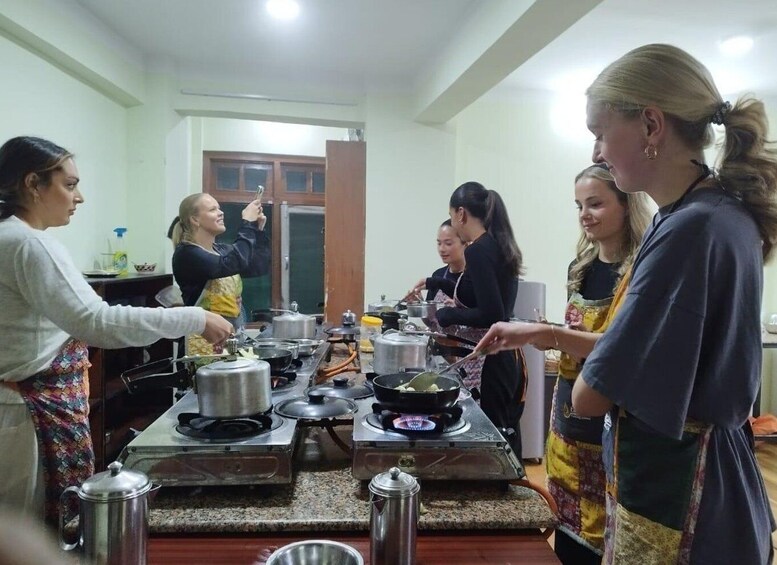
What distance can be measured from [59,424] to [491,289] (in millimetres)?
1457

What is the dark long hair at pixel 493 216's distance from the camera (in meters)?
2.04

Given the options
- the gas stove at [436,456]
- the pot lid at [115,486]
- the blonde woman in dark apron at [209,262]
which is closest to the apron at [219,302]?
the blonde woman in dark apron at [209,262]

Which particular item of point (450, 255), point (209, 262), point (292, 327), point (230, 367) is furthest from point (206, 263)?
point (230, 367)

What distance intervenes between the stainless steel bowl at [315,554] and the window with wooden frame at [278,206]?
4689 millimetres

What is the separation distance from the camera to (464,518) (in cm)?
83

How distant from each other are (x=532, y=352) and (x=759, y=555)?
233cm

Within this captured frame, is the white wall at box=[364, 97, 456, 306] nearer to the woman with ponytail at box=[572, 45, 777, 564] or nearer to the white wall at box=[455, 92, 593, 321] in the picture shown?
the white wall at box=[455, 92, 593, 321]

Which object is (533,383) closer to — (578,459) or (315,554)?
(578,459)

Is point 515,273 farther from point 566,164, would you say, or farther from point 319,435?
point 566,164

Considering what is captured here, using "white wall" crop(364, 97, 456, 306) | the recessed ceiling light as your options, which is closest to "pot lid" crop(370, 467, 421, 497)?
the recessed ceiling light

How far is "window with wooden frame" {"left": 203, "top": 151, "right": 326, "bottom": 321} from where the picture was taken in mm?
5203

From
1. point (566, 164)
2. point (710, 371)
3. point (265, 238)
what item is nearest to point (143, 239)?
point (265, 238)

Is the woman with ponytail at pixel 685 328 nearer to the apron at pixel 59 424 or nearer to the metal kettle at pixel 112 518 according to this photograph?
the metal kettle at pixel 112 518

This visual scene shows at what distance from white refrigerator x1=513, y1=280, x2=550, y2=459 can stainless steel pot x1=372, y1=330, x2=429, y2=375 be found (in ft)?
5.72
